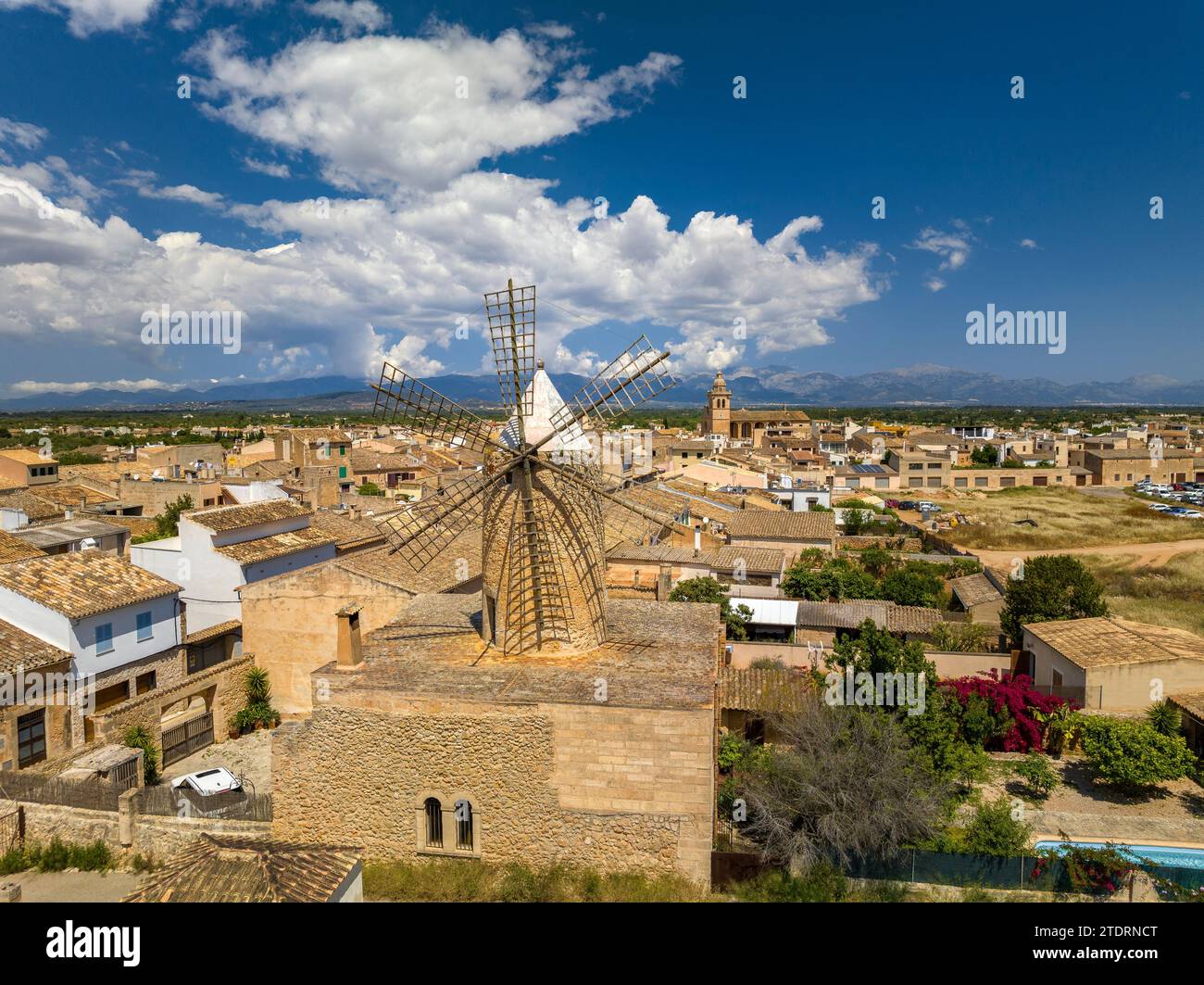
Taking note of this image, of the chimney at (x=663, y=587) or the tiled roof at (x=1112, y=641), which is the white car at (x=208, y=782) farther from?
the tiled roof at (x=1112, y=641)

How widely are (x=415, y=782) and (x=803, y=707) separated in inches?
280

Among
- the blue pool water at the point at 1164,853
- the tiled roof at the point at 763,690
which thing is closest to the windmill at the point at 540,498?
the tiled roof at the point at 763,690

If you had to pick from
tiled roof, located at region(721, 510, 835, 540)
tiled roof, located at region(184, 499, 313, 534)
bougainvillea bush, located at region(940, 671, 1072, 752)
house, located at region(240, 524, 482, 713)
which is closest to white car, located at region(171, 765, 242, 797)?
house, located at region(240, 524, 482, 713)

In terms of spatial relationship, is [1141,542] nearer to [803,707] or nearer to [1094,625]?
[1094,625]

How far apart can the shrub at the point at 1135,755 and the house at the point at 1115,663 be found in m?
2.29

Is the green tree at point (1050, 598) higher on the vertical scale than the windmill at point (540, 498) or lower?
lower

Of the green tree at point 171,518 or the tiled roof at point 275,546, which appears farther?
the green tree at point 171,518

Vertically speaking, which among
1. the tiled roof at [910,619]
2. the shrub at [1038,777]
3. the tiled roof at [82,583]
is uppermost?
the tiled roof at [82,583]

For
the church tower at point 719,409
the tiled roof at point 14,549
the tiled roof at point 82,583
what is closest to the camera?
the tiled roof at point 82,583

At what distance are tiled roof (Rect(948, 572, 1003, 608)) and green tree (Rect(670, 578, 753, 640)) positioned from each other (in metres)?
8.56

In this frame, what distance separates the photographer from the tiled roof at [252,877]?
7418 mm

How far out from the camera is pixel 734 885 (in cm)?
981

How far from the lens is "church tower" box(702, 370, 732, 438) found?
86875 mm
